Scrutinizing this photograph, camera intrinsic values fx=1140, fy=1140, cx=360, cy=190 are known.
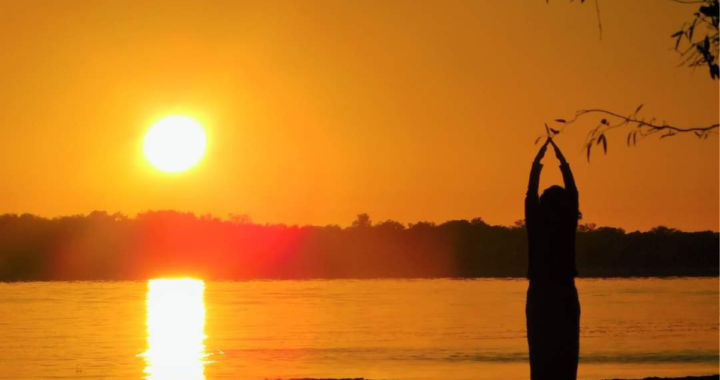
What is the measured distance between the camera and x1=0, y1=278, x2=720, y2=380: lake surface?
34312 mm

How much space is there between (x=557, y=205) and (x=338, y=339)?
37308 mm

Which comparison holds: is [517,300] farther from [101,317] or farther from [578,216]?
[578,216]

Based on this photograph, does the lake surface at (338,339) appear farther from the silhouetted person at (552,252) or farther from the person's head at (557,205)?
the person's head at (557,205)

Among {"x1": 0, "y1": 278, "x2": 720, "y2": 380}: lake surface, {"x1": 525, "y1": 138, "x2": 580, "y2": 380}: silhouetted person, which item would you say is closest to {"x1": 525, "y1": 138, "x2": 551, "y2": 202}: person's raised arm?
{"x1": 525, "y1": 138, "x2": 580, "y2": 380}: silhouetted person

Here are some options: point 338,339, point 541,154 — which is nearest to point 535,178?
point 541,154

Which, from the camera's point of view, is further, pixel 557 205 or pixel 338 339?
pixel 338 339

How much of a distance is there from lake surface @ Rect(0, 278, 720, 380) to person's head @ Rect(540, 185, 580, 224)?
16.8 m

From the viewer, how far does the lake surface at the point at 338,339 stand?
34.3 m

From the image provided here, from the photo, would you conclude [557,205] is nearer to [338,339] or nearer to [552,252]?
[552,252]

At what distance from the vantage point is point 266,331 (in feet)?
181

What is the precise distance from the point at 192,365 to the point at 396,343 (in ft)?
39.1

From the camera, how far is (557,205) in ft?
43.6

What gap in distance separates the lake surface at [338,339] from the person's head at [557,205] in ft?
55.1

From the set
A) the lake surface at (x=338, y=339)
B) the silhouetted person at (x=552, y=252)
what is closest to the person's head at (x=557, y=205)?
the silhouetted person at (x=552, y=252)
